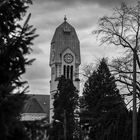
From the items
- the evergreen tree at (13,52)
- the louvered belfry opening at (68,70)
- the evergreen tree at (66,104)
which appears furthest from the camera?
the louvered belfry opening at (68,70)

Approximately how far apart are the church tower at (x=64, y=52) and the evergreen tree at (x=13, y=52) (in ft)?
442

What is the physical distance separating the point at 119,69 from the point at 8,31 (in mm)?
22799

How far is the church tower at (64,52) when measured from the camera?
146875 millimetres

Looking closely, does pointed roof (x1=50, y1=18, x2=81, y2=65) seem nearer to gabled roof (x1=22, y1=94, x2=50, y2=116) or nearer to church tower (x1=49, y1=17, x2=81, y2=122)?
church tower (x1=49, y1=17, x2=81, y2=122)

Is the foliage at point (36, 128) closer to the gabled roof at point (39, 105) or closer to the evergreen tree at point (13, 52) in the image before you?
the evergreen tree at point (13, 52)

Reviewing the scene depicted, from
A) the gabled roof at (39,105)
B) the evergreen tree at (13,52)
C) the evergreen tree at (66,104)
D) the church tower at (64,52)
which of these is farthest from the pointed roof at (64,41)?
the evergreen tree at (13,52)

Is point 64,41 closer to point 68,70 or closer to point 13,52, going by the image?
point 68,70

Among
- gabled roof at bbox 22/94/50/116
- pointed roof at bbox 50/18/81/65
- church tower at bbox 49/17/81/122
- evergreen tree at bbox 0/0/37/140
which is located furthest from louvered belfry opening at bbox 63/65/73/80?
evergreen tree at bbox 0/0/37/140

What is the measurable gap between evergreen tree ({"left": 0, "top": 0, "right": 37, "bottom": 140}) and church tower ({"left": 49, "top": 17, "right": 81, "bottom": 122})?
442 ft

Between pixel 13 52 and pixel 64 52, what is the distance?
451 feet

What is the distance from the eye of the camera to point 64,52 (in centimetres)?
14800

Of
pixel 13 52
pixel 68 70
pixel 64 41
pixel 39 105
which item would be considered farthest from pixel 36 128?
pixel 39 105

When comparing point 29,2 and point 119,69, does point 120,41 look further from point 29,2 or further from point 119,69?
point 29,2

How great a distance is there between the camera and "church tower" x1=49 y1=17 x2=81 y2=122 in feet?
482
